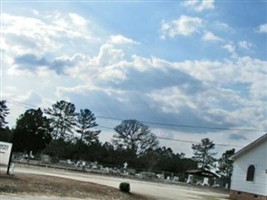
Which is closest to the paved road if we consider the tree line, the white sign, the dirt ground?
the dirt ground

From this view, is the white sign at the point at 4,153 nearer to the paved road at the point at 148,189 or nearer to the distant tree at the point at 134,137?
the paved road at the point at 148,189

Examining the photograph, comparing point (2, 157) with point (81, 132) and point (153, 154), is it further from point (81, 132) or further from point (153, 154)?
point (81, 132)

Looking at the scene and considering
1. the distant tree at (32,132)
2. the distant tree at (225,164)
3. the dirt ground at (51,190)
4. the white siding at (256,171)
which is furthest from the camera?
the distant tree at (225,164)

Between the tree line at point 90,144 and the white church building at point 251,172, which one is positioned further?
the tree line at point 90,144

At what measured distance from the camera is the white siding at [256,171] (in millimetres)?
42750

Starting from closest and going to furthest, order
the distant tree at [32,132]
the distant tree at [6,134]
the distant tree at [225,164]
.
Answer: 1. the distant tree at [6,134]
2. the distant tree at [32,132]
3. the distant tree at [225,164]

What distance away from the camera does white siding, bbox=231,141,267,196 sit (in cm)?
4275

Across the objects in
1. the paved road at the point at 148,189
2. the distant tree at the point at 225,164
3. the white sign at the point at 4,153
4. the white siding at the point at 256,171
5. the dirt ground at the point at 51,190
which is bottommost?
the dirt ground at the point at 51,190

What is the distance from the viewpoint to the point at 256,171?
142 feet

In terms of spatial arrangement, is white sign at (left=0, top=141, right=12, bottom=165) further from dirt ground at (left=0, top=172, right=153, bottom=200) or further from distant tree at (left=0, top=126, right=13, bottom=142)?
distant tree at (left=0, top=126, right=13, bottom=142)

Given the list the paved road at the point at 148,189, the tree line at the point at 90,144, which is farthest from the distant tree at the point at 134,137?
the paved road at the point at 148,189

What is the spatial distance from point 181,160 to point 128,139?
54.5 feet

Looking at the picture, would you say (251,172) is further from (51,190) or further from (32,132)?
→ (32,132)

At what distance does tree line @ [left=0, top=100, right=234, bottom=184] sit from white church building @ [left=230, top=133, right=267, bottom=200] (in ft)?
201
